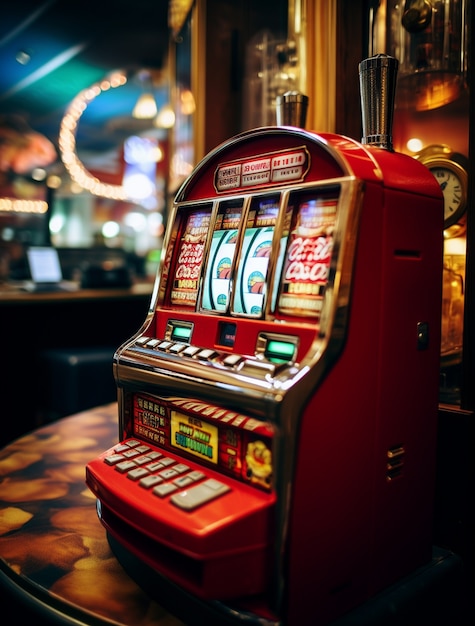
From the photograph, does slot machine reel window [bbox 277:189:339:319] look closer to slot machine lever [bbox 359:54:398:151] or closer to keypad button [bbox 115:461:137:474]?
slot machine lever [bbox 359:54:398:151]

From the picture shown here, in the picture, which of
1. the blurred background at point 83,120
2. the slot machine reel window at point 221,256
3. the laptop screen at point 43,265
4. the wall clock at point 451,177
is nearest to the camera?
the slot machine reel window at point 221,256

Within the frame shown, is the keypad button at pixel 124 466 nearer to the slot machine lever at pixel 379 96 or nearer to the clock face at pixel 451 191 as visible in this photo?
the slot machine lever at pixel 379 96

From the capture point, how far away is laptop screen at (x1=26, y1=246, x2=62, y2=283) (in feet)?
15.9

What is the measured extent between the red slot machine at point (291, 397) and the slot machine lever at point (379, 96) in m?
0.03

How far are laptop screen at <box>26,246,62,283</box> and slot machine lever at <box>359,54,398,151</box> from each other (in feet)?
13.0

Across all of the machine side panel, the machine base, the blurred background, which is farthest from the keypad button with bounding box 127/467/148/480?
the blurred background

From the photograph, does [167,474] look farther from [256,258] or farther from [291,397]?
[256,258]

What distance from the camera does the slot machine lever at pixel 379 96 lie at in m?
1.39

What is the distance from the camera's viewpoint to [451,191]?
173 centimetres

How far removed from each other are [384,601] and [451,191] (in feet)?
3.90

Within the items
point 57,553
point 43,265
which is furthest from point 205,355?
point 43,265

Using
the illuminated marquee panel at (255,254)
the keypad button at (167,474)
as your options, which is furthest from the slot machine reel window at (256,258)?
the keypad button at (167,474)

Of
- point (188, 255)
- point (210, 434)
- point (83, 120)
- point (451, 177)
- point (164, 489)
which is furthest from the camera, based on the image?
point (83, 120)

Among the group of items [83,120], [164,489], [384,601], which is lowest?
[384,601]
